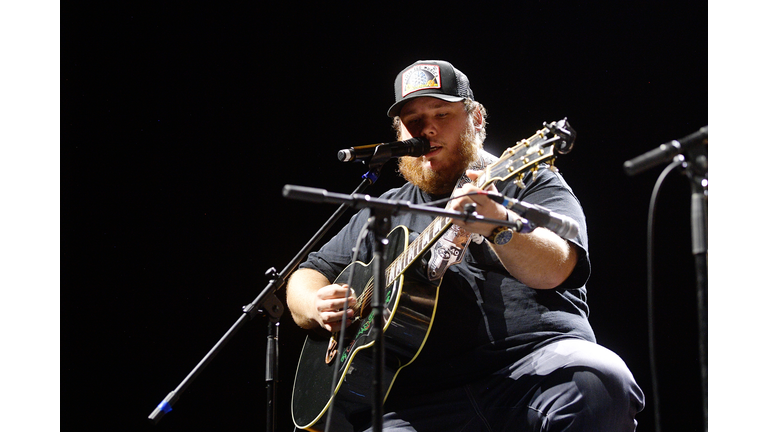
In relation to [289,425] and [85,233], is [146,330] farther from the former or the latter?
[289,425]

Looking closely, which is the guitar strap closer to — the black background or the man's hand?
the man's hand

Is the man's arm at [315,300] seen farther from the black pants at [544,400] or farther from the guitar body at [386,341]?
the black pants at [544,400]

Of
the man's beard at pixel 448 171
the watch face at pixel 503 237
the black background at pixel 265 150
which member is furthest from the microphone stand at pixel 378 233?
the black background at pixel 265 150

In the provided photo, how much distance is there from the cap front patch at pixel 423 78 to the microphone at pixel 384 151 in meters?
0.40

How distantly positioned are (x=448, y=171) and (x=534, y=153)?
777 millimetres

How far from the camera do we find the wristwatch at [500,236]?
161 centimetres

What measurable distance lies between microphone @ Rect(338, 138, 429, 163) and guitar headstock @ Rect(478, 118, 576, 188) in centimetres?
35

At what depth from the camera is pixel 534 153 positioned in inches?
65.1

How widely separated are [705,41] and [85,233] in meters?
3.13

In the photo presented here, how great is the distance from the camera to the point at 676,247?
267 cm

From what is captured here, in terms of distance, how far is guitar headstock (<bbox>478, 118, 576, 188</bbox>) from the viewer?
1558 millimetres

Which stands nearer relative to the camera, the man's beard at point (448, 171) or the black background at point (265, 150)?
the man's beard at point (448, 171)

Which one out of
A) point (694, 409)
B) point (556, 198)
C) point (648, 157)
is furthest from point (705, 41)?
point (648, 157)

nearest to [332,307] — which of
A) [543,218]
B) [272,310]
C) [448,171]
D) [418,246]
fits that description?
[272,310]
